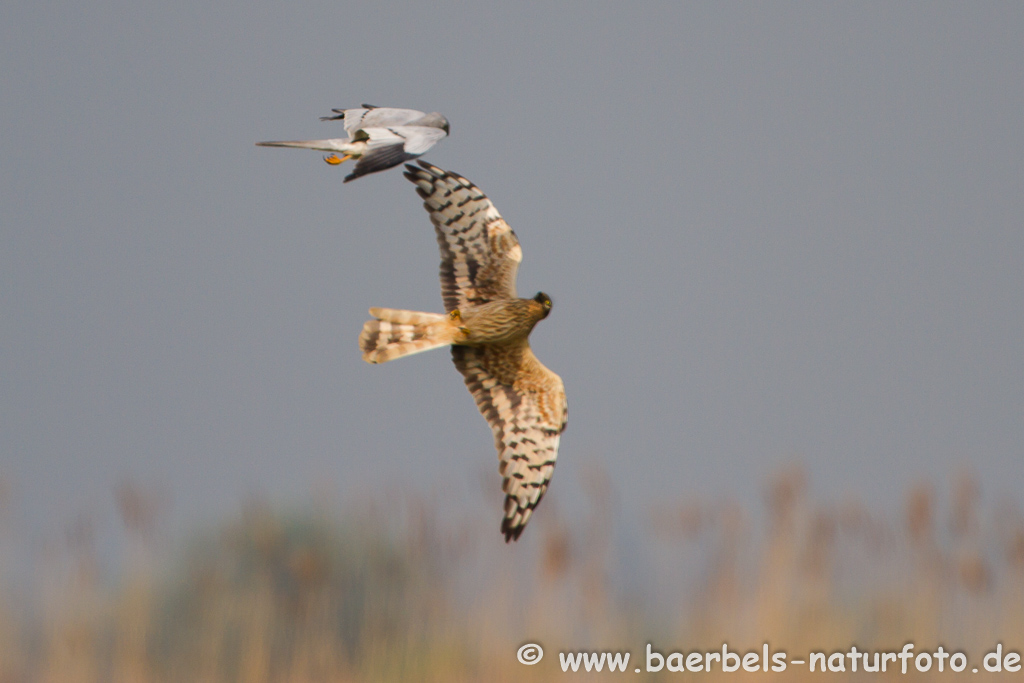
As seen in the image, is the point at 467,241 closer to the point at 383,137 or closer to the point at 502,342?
the point at 502,342

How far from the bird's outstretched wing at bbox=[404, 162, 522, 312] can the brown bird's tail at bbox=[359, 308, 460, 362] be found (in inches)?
8.9

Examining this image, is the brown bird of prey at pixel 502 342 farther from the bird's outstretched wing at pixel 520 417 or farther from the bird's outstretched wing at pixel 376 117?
the bird's outstretched wing at pixel 376 117

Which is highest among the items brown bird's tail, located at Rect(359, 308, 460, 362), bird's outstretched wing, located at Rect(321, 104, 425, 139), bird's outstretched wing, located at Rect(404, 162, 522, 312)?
bird's outstretched wing, located at Rect(321, 104, 425, 139)

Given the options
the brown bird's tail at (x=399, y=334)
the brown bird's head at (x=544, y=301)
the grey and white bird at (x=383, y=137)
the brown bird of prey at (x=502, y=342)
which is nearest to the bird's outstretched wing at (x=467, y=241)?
the brown bird of prey at (x=502, y=342)

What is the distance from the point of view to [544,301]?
15.9ft

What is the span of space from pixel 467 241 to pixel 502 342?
0.49 m

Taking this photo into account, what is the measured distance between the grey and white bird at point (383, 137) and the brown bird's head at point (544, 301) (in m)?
0.95

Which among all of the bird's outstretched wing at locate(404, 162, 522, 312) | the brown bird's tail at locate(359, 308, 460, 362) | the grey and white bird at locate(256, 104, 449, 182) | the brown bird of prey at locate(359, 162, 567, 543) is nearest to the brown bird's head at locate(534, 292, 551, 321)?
the brown bird of prey at locate(359, 162, 567, 543)

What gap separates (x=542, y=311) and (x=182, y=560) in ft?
16.8

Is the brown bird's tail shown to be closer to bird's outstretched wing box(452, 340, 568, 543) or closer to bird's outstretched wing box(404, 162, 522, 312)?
bird's outstretched wing box(404, 162, 522, 312)

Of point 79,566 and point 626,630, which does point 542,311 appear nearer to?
point 626,630

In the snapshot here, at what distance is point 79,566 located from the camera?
21.2ft

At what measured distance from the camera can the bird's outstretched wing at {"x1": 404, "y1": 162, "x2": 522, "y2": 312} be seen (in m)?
4.92

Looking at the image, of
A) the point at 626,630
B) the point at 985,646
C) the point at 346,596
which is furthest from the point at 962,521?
the point at 346,596
